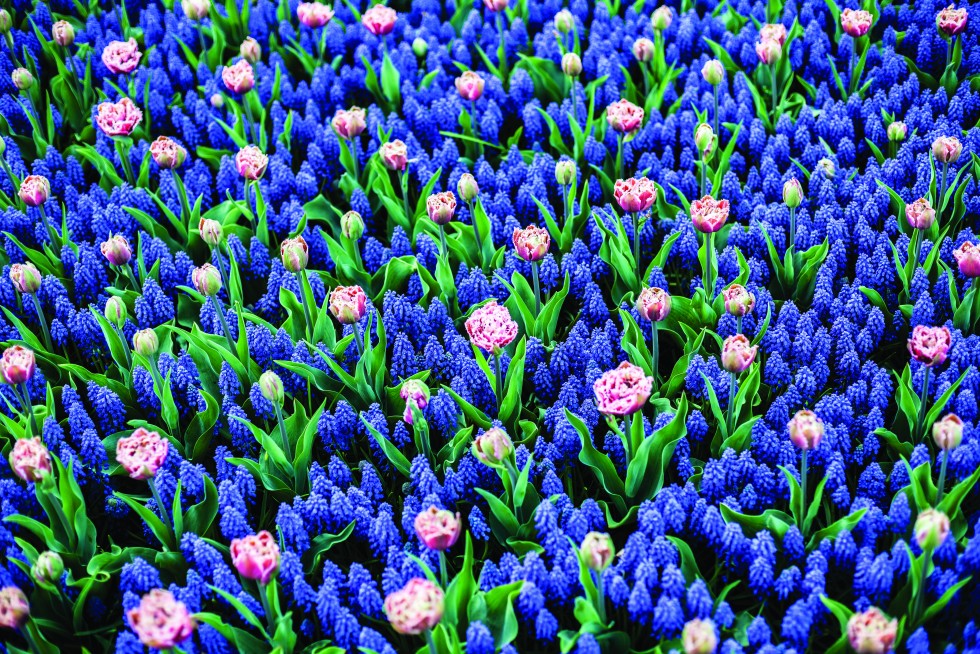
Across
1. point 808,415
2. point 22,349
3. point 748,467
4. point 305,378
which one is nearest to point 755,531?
point 748,467

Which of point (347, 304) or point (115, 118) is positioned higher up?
point (115, 118)

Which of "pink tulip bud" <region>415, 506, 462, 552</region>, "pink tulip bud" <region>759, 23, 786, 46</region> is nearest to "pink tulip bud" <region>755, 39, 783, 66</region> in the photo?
"pink tulip bud" <region>759, 23, 786, 46</region>

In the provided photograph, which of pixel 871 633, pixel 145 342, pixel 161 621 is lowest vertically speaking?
pixel 161 621

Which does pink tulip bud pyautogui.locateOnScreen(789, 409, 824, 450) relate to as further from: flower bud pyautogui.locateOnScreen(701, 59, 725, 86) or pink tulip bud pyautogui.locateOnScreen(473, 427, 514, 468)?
flower bud pyautogui.locateOnScreen(701, 59, 725, 86)

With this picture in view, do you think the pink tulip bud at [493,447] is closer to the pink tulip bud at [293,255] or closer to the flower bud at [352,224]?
the pink tulip bud at [293,255]

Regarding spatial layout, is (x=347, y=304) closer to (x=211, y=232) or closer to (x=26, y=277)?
(x=211, y=232)

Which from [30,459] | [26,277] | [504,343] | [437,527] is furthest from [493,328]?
[26,277]
